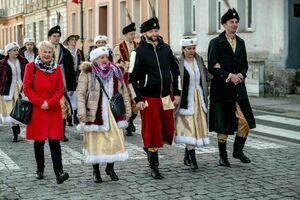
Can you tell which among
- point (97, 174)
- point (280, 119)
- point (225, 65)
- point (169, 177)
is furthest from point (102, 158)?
point (280, 119)

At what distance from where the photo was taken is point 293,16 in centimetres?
1919

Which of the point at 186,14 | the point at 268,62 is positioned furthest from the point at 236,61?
the point at 186,14

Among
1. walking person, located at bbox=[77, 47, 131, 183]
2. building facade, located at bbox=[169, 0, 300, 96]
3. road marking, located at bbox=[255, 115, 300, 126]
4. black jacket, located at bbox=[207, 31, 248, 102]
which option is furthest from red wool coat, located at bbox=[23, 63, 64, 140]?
building facade, located at bbox=[169, 0, 300, 96]

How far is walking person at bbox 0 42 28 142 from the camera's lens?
432 inches

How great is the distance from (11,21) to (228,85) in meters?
56.7

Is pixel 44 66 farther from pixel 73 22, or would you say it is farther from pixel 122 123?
pixel 73 22

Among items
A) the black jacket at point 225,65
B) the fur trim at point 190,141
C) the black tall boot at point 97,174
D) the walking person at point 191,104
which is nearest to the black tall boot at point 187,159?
the walking person at point 191,104

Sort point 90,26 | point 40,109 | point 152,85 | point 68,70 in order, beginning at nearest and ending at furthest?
point 40,109
point 152,85
point 68,70
point 90,26

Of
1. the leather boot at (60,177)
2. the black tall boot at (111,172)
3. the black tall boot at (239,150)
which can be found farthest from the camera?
the black tall boot at (239,150)

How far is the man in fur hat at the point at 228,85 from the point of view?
8.12m

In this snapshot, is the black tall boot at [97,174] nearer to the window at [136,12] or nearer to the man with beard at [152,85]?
the man with beard at [152,85]

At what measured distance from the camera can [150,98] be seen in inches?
297

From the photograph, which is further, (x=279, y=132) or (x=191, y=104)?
(x=279, y=132)

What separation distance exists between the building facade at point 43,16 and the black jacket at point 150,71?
3326 cm
